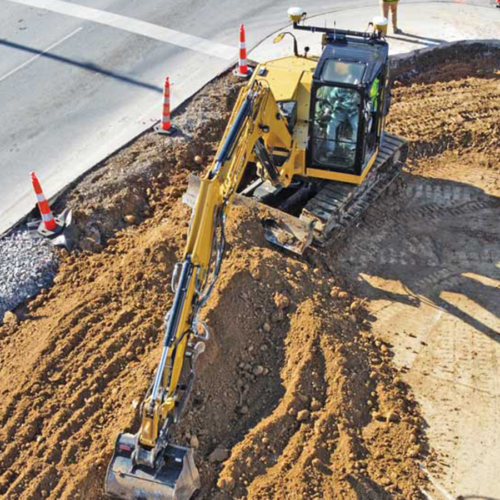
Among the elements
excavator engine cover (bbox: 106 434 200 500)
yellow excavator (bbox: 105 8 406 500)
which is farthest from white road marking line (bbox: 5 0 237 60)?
excavator engine cover (bbox: 106 434 200 500)

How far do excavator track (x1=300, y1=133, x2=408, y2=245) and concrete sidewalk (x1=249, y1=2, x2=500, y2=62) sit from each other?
13.5ft

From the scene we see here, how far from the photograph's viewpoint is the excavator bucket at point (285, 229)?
11656 mm

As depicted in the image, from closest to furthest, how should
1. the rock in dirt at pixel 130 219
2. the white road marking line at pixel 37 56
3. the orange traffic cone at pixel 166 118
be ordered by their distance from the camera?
the rock in dirt at pixel 130 219 < the orange traffic cone at pixel 166 118 < the white road marking line at pixel 37 56

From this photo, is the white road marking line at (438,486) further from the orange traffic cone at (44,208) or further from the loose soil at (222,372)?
the orange traffic cone at (44,208)

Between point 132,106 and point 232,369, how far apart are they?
7339 millimetres

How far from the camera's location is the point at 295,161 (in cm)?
1220

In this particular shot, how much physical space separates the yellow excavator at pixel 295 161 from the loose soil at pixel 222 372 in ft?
1.64

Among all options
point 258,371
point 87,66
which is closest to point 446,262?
point 258,371

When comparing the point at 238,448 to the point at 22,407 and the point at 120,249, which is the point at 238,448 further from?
the point at 120,249

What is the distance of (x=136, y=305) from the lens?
10.8 meters

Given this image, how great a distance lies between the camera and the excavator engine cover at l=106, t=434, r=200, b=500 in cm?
794

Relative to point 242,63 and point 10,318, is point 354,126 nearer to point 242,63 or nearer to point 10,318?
point 242,63

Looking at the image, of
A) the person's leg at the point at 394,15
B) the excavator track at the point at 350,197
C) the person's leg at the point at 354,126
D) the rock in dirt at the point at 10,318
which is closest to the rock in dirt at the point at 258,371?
the excavator track at the point at 350,197

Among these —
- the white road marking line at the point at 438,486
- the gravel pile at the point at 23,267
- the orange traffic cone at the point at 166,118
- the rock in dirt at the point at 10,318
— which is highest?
the orange traffic cone at the point at 166,118
